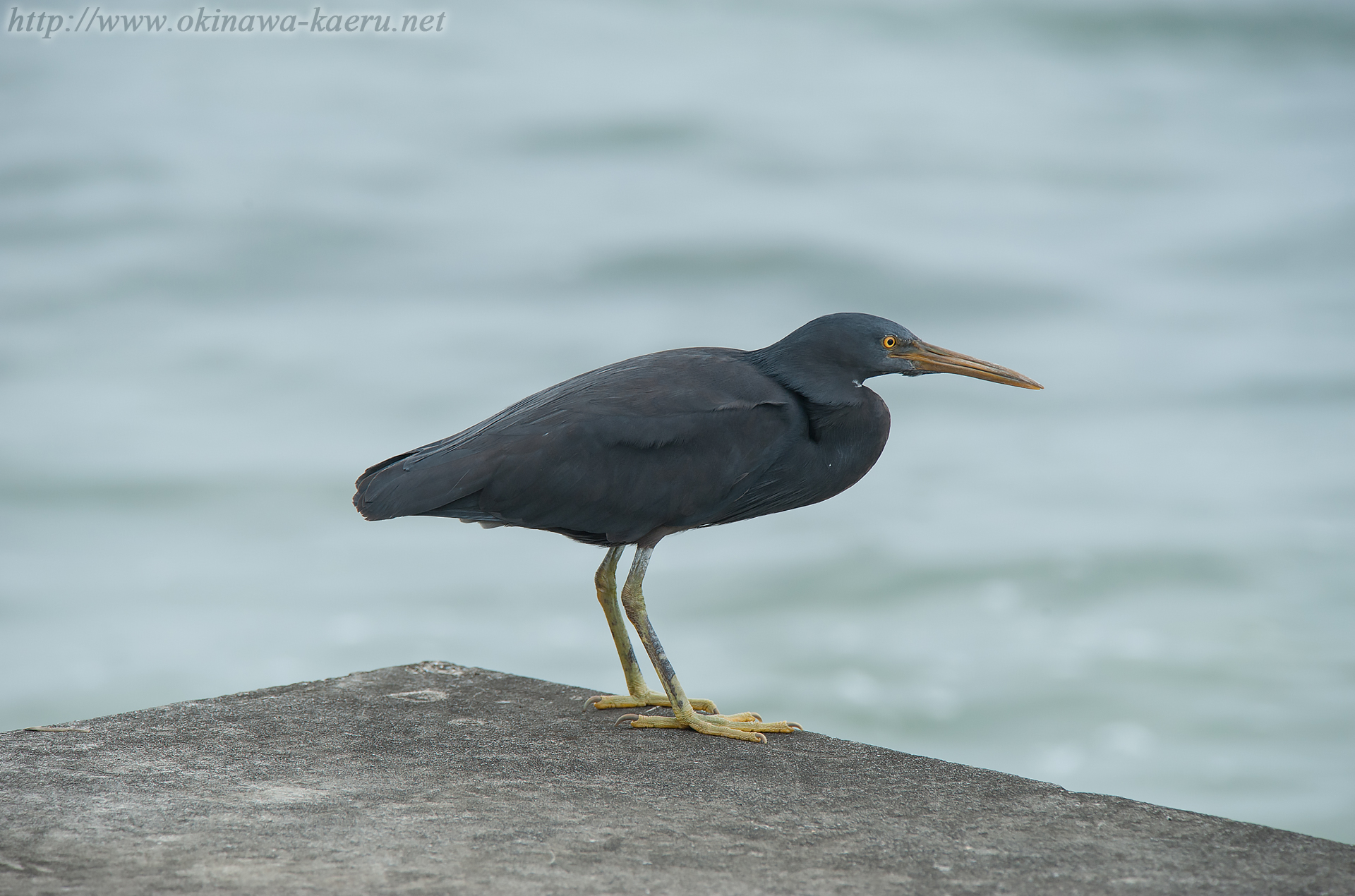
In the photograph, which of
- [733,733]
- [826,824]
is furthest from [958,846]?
[733,733]

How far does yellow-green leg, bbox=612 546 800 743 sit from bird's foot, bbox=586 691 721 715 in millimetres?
150

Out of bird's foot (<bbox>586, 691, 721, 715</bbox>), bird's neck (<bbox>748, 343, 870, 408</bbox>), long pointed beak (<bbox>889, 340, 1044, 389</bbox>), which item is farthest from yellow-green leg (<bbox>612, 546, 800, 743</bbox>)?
long pointed beak (<bbox>889, 340, 1044, 389</bbox>)

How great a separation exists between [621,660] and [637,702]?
0.51 feet

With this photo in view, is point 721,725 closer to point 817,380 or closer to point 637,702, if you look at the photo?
point 637,702

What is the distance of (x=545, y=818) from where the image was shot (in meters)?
3.43

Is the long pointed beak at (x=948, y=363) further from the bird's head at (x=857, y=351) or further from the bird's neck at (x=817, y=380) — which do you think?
the bird's neck at (x=817, y=380)

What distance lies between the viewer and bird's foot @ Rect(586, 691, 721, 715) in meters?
4.63

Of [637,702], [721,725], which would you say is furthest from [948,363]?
[637,702]

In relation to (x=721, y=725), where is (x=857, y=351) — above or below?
above

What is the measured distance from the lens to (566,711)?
4566 mm

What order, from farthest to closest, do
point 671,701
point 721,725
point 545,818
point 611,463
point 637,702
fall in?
point 637,702 < point 671,701 < point 721,725 < point 611,463 < point 545,818

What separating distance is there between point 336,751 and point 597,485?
1109 mm

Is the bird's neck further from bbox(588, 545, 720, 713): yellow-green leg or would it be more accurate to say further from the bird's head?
bbox(588, 545, 720, 713): yellow-green leg

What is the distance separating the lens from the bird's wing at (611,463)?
4223 mm
